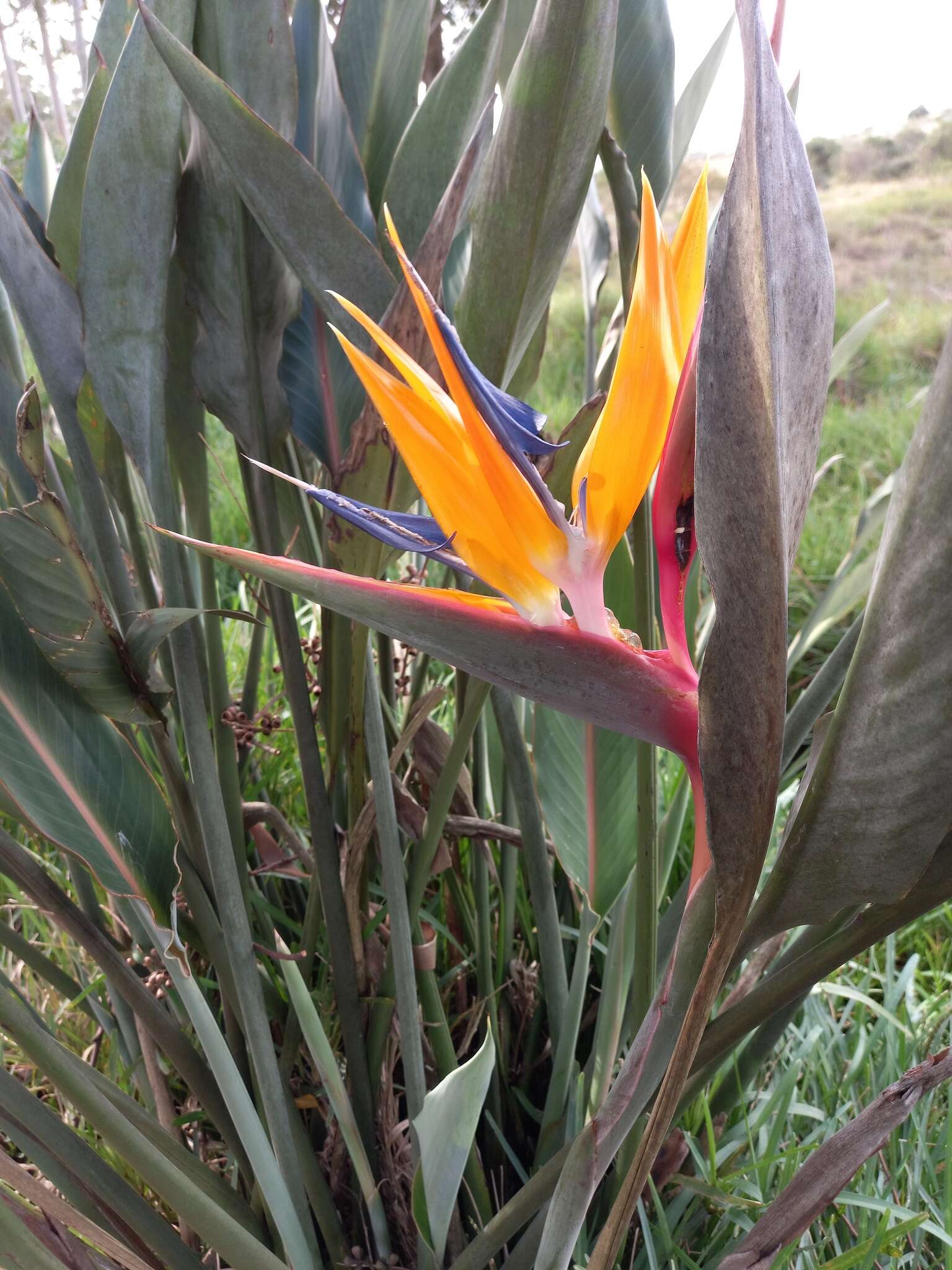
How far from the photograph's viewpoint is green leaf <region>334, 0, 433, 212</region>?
0.52 meters

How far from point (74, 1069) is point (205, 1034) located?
57 millimetres

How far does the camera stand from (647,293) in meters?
0.27

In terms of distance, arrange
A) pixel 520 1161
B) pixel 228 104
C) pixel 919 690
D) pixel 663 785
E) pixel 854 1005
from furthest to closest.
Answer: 1. pixel 663 785
2. pixel 854 1005
3. pixel 520 1161
4. pixel 228 104
5. pixel 919 690

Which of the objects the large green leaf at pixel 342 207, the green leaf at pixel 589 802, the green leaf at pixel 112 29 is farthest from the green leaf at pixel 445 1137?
the green leaf at pixel 112 29

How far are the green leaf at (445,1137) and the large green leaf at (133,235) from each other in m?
0.29

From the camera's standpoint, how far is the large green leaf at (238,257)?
41 cm

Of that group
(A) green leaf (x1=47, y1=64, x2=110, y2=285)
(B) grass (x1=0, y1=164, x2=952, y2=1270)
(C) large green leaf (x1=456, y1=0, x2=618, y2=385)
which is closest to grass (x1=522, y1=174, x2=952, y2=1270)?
(B) grass (x1=0, y1=164, x2=952, y2=1270)

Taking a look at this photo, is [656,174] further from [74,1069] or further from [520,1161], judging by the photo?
[520,1161]

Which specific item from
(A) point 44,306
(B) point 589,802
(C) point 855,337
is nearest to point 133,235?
(A) point 44,306

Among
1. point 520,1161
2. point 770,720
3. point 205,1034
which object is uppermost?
point 770,720

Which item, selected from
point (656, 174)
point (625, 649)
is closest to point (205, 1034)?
point (625, 649)

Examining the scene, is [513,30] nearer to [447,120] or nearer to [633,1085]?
[447,120]

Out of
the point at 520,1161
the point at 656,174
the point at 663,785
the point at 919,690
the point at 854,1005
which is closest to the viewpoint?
the point at 919,690

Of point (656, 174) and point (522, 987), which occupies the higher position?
point (656, 174)
